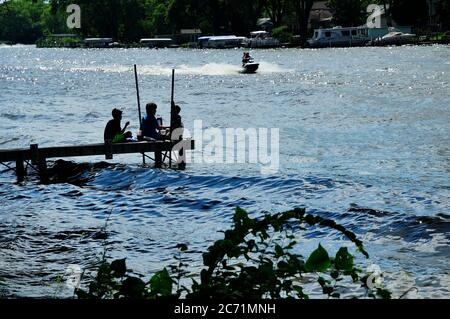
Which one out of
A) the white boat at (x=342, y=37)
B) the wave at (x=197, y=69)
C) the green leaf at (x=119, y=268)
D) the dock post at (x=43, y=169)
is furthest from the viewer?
the white boat at (x=342, y=37)

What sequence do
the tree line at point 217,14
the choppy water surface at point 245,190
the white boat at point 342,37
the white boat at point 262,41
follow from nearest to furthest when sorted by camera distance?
the choppy water surface at point 245,190, the white boat at point 342,37, the white boat at point 262,41, the tree line at point 217,14

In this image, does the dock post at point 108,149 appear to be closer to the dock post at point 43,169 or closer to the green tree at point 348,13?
the dock post at point 43,169

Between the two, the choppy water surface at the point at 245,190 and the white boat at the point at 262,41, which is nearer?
the choppy water surface at the point at 245,190

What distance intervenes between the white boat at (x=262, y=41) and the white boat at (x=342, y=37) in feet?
31.0

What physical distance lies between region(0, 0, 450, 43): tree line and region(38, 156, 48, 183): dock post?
9788cm

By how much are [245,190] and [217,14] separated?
139 meters

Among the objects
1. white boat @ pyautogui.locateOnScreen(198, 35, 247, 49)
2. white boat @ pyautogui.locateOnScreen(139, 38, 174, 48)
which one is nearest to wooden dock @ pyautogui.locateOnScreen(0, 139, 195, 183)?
white boat @ pyautogui.locateOnScreen(198, 35, 247, 49)

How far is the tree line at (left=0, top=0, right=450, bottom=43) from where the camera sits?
467 feet

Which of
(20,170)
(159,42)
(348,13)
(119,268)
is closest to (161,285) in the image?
(119,268)

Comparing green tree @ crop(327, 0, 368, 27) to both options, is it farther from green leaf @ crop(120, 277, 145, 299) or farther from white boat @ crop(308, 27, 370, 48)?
green leaf @ crop(120, 277, 145, 299)

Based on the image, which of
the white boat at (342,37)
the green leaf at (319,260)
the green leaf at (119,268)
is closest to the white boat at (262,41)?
the white boat at (342,37)

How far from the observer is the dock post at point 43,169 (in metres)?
22.2

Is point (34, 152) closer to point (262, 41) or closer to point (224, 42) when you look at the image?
point (262, 41)

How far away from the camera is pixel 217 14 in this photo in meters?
157
